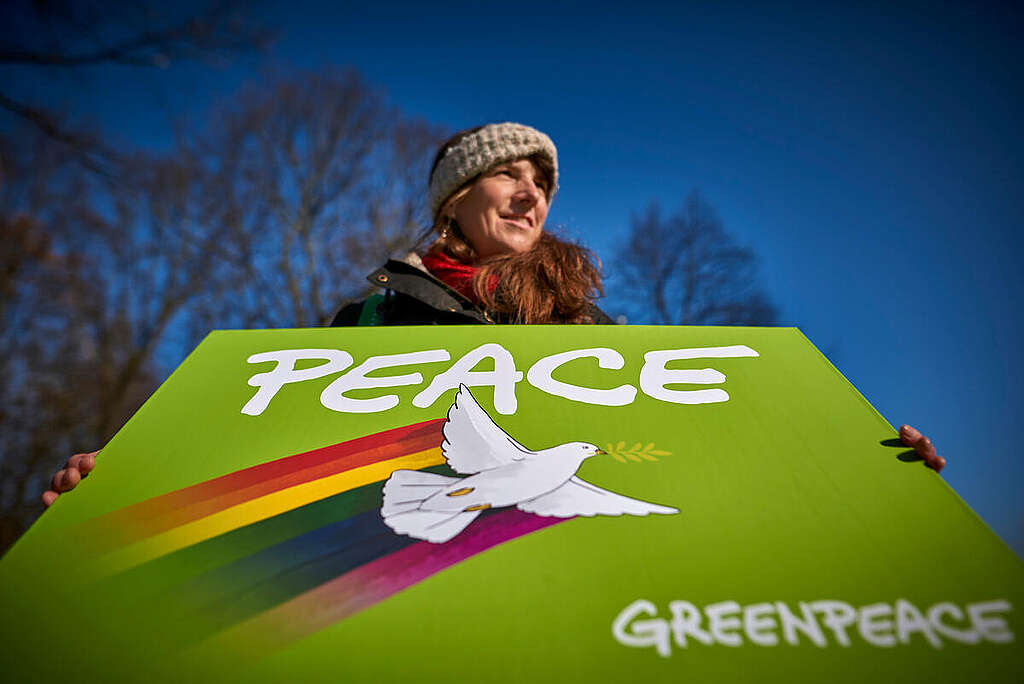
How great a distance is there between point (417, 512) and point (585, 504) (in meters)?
0.24

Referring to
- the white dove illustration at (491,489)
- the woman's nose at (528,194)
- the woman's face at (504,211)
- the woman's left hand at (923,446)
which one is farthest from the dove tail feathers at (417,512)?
the woman's nose at (528,194)

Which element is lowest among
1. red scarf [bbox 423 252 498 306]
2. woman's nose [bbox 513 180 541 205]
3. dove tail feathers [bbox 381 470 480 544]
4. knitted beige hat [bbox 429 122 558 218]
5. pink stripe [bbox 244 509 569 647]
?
pink stripe [bbox 244 509 569 647]

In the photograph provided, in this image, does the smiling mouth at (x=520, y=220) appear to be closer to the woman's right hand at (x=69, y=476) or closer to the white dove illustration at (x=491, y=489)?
the white dove illustration at (x=491, y=489)

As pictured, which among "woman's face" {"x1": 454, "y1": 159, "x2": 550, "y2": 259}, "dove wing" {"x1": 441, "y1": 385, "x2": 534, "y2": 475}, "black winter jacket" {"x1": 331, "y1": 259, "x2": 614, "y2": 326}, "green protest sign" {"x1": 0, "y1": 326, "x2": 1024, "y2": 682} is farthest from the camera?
"woman's face" {"x1": 454, "y1": 159, "x2": 550, "y2": 259}

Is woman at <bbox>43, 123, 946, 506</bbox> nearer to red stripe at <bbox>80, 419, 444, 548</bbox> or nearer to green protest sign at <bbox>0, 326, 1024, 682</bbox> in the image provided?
green protest sign at <bbox>0, 326, 1024, 682</bbox>

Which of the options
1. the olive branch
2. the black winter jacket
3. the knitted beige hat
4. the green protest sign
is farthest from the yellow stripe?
the knitted beige hat

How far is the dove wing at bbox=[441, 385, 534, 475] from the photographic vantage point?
82cm

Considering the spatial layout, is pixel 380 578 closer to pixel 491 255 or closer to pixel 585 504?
pixel 585 504

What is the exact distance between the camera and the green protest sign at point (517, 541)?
57 cm

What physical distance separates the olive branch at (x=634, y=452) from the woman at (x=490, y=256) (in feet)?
2.45

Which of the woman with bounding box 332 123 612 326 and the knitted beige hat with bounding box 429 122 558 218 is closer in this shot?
the woman with bounding box 332 123 612 326

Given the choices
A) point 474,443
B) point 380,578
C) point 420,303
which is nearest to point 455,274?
point 420,303

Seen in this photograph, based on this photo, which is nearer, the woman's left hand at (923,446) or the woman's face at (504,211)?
the woman's left hand at (923,446)

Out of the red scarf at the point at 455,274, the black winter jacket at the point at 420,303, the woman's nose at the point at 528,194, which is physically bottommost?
the black winter jacket at the point at 420,303
